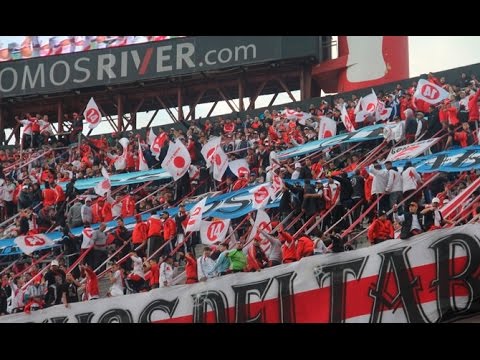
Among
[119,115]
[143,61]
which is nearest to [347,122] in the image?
[143,61]

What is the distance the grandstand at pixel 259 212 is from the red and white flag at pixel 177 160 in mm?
27

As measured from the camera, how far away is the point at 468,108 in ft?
65.0

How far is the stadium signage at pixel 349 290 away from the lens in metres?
13.9

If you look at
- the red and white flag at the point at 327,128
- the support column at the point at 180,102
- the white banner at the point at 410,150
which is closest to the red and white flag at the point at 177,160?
the red and white flag at the point at 327,128

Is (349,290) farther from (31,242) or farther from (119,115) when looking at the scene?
(119,115)

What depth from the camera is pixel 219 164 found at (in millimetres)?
21875

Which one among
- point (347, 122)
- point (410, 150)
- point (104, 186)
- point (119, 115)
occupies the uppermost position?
point (119, 115)

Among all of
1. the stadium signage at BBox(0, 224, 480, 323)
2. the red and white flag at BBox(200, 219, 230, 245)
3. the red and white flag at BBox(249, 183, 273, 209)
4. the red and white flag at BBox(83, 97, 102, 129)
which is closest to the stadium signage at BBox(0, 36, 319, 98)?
the red and white flag at BBox(83, 97, 102, 129)

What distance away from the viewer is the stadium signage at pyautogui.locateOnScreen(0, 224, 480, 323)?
1385 centimetres

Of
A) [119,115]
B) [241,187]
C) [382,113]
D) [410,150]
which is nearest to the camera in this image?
[410,150]

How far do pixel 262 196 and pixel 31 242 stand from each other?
5.13 metres

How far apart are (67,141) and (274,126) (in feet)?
27.9

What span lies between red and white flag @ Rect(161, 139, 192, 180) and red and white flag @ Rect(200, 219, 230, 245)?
384 cm
